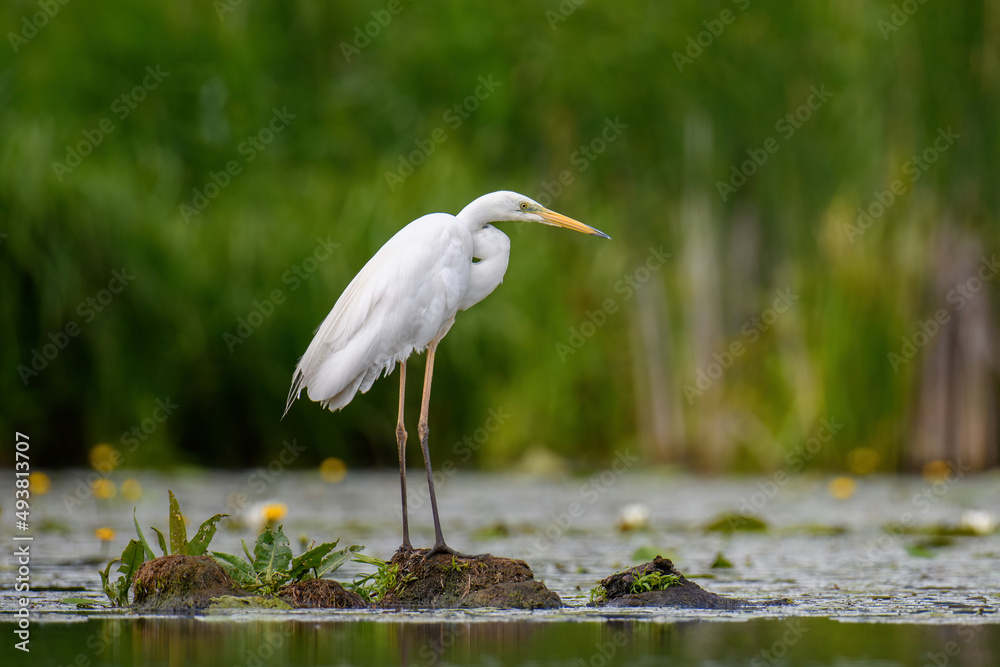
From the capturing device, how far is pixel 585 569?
6547mm

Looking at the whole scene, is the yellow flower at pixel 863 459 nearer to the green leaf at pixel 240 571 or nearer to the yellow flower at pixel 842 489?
the yellow flower at pixel 842 489

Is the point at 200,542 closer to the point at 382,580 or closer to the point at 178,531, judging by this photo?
the point at 178,531

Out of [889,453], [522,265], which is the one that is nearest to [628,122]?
[522,265]

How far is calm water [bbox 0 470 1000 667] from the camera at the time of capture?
4246 mm

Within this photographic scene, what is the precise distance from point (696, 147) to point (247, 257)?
156 inches

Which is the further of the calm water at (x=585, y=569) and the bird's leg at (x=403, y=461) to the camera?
the bird's leg at (x=403, y=461)

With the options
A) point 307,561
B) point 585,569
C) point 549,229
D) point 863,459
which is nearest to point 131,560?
point 307,561

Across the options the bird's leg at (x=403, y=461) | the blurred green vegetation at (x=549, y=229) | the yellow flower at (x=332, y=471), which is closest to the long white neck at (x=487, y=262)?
the bird's leg at (x=403, y=461)

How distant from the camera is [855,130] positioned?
11.7 metres

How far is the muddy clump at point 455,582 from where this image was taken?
5199 mm

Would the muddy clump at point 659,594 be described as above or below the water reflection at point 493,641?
above

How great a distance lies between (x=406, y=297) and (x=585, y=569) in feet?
5.49

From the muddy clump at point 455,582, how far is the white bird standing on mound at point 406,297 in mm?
204

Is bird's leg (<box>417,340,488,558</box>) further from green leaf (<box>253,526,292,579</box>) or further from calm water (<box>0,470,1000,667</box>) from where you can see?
green leaf (<box>253,526,292,579</box>)
